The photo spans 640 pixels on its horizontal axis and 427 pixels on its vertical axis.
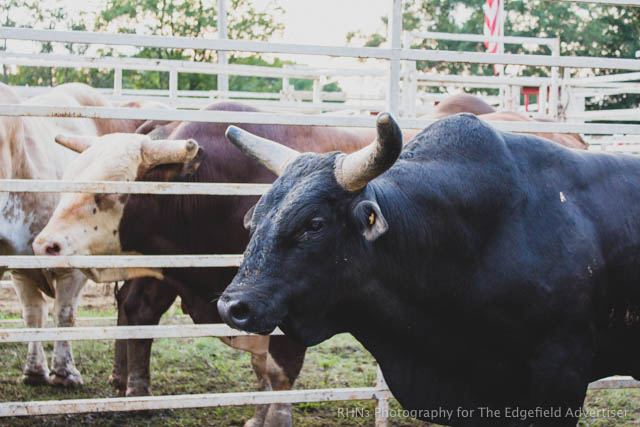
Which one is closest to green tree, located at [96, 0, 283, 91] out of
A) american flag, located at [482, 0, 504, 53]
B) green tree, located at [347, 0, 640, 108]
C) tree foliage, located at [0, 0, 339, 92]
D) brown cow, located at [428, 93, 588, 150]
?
tree foliage, located at [0, 0, 339, 92]

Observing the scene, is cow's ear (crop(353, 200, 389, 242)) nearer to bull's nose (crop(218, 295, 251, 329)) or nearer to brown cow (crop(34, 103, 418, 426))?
bull's nose (crop(218, 295, 251, 329))

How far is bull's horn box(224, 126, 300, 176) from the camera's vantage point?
3.41 metres

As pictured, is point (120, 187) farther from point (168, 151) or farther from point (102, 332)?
point (102, 332)

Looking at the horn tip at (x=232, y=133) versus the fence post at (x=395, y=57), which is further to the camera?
the fence post at (x=395, y=57)

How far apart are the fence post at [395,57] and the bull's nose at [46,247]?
2093 millimetres

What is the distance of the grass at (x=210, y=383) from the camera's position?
4.81 m

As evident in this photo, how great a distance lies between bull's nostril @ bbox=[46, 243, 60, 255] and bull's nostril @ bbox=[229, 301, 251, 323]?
1964mm

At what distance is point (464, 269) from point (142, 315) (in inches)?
108

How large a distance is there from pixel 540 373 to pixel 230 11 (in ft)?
82.8

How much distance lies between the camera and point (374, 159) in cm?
277

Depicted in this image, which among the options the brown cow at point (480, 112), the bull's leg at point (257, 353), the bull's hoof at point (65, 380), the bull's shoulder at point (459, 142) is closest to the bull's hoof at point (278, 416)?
the bull's leg at point (257, 353)

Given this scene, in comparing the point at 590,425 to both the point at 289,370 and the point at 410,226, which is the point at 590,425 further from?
the point at 410,226

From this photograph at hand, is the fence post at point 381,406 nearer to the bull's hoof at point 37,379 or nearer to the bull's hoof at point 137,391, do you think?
the bull's hoof at point 137,391

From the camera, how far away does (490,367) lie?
3.19 m
